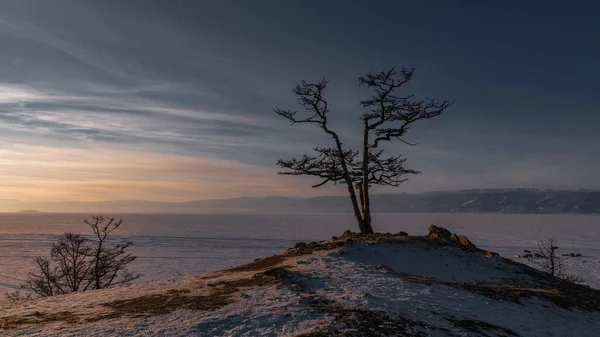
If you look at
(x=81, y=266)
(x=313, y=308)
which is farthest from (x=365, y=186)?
(x=81, y=266)

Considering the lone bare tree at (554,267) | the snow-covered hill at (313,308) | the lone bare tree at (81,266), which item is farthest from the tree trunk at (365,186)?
the lone bare tree at (81,266)

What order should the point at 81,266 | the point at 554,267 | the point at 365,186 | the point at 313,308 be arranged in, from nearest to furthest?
the point at 313,308 < the point at 365,186 < the point at 81,266 < the point at 554,267

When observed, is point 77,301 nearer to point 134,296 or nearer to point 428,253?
point 134,296

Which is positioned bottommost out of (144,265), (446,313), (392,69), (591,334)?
(144,265)

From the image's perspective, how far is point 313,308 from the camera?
811cm

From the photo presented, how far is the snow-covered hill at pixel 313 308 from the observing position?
7160mm

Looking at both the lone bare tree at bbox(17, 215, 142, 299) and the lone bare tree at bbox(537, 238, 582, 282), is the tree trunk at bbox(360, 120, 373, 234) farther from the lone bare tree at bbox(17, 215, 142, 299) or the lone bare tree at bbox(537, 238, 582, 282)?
the lone bare tree at bbox(17, 215, 142, 299)

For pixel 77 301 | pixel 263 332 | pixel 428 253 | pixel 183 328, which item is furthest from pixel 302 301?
pixel 428 253

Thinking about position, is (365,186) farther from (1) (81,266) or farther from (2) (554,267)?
(2) (554,267)

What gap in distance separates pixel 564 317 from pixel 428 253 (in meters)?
6.89

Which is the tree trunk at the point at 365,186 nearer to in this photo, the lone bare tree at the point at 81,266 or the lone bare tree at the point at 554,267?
the lone bare tree at the point at 554,267

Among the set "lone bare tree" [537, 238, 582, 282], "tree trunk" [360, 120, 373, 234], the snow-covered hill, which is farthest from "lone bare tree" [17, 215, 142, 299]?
"lone bare tree" [537, 238, 582, 282]

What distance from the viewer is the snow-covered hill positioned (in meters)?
7.16

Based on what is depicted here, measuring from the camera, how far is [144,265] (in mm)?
52406
